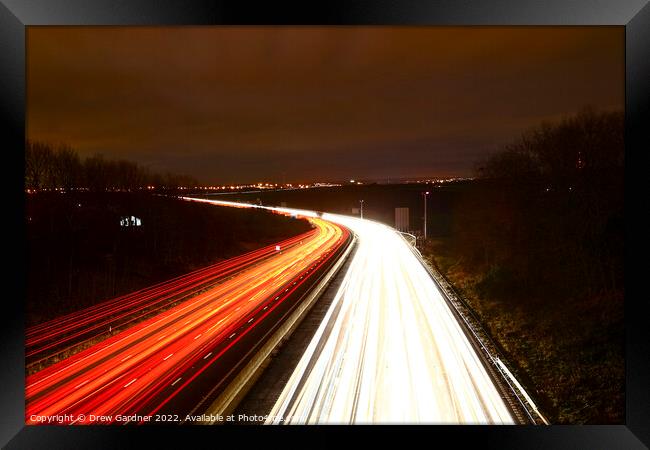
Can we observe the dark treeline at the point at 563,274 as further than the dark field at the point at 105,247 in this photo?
No

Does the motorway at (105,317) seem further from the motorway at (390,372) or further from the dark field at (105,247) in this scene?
the motorway at (390,372)

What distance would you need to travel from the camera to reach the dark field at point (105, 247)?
39.5 feet

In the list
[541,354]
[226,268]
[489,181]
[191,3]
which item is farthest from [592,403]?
[226,268]

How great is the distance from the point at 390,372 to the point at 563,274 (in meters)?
6.00

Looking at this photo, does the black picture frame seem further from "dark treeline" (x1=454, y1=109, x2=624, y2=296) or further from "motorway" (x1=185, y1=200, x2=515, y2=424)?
"dark treeline" (x1=454, y1=109, x2=624, y2=296)

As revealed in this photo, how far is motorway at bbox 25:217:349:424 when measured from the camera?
4.92 metres

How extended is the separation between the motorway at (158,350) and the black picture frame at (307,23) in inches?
13.4

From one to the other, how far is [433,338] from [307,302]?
11.7 feet

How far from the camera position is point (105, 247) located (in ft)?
53.2

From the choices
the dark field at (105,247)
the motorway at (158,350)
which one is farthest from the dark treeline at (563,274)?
the dark field at (105,247)

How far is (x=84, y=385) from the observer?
525cm

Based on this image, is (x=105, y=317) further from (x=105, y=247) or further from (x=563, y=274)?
(x=563, y=274)

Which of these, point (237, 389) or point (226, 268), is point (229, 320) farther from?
point (226, 268)

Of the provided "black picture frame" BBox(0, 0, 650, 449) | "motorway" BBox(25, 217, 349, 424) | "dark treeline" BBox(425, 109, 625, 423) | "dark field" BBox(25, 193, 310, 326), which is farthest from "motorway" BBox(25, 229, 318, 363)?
"dark treeline" BBox(425, 109, 625, 423)
